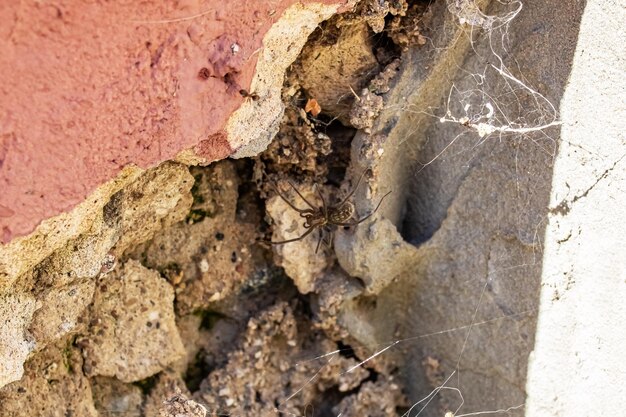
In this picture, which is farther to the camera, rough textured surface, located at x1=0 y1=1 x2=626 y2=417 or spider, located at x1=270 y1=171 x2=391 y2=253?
spider, located at x1=270 y1=171 x2=391 y2=253

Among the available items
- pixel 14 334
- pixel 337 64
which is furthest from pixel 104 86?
pixel 337 64

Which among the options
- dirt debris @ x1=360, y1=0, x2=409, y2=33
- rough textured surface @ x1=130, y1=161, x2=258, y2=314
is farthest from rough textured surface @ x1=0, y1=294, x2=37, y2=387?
dirt debris @ x1=360, y1=0, x2=409, y2=33

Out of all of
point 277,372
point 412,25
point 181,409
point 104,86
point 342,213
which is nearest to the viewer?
point 104,86

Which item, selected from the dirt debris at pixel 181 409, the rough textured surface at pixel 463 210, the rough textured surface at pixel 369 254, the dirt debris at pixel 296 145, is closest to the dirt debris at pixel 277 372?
the rough textured surface at pixel 369 254

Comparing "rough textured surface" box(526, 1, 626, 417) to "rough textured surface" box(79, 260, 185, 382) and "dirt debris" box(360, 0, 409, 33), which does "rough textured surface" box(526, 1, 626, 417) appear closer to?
"dirt debris" box(360, 0, 409, 33)

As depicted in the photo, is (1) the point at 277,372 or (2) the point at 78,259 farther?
(1) the point at 277,372

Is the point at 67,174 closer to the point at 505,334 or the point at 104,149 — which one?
the point at 104,149

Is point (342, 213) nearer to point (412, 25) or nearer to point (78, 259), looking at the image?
point (412, 25)
